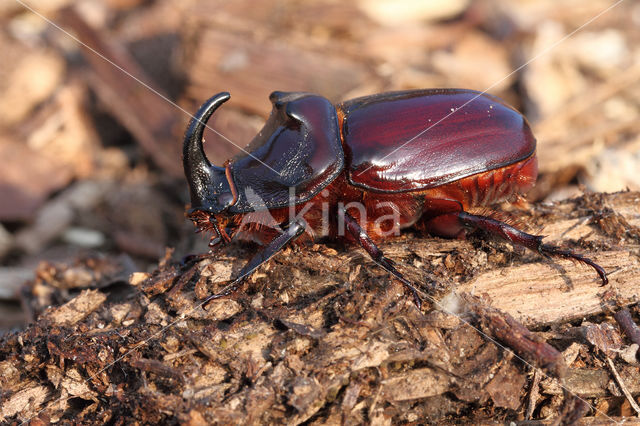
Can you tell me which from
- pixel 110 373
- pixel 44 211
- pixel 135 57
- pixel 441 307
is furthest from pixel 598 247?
pixel 135 57

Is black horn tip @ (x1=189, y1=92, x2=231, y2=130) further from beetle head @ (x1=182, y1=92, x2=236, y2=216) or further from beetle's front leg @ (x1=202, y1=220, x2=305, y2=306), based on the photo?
beetle's front leg @ (x1=202, y1=220, x2=305, y2=306)

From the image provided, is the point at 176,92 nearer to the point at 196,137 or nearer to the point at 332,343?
the point at 196,137

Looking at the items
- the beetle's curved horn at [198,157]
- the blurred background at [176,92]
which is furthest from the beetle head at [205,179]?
the blurred background at [176,92]

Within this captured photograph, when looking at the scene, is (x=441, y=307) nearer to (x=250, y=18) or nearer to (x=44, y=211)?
(x=44, y=211)

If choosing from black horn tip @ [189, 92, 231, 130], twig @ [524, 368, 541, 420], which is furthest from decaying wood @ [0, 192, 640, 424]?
black horn tip @ [189, 92, 231, 130]

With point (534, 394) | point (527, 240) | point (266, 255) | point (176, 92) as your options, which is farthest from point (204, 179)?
point (176, 92)

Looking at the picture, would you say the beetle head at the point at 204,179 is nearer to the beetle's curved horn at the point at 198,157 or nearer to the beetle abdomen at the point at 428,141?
the beetle's curved horn at the point at 198,157
